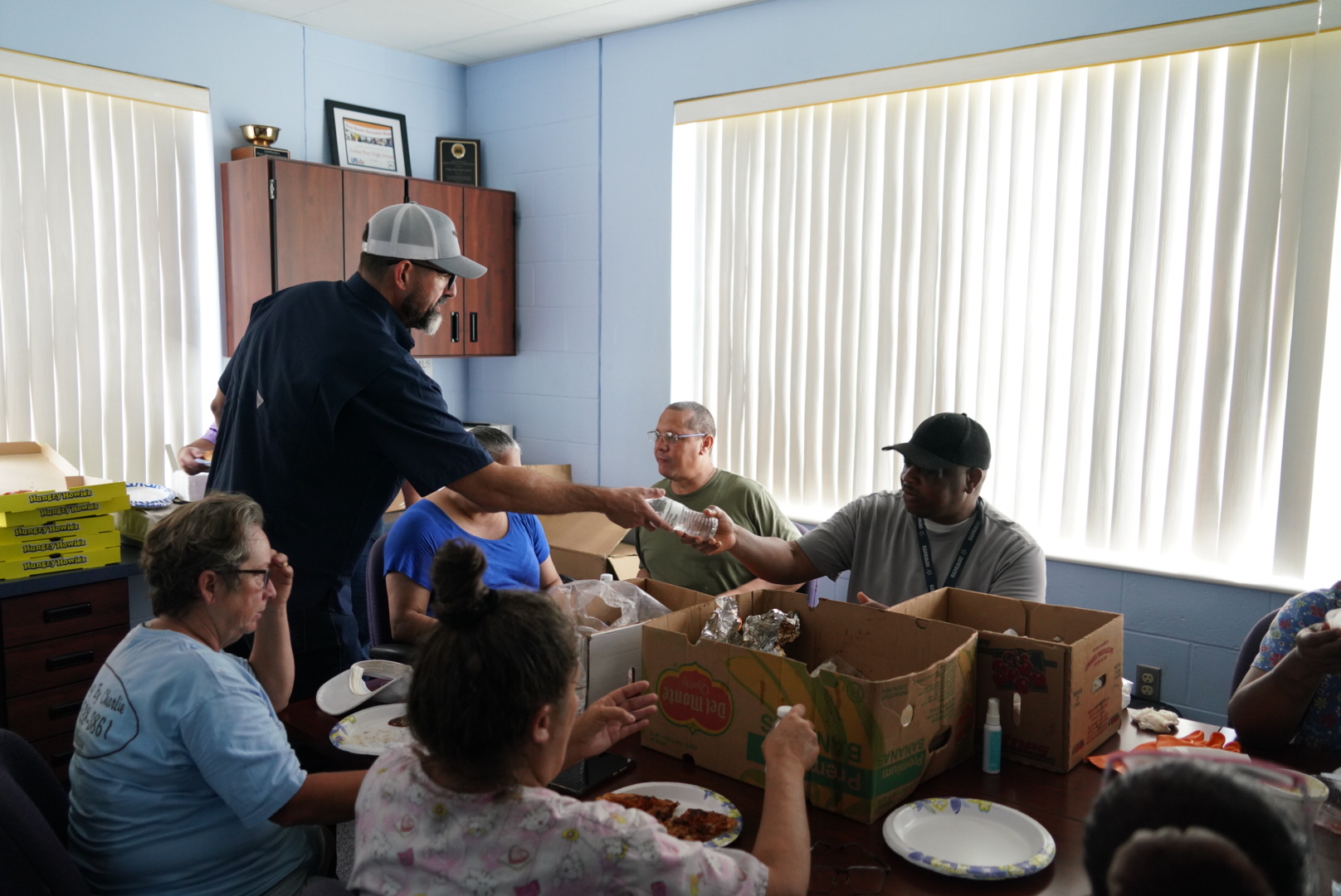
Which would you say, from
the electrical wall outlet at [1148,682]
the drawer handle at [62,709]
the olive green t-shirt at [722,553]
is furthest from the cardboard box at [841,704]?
the drawer handle at [62,709]

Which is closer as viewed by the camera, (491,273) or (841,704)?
(841,704)

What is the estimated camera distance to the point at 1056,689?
5.55ft

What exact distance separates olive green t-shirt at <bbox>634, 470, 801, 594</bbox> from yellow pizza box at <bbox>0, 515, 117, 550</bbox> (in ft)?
6.01

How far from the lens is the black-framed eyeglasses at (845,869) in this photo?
4.35ft

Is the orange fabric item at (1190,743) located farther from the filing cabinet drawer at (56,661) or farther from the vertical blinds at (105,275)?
the vertical blinds at (105,275)

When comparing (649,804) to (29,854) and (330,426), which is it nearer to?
(29,854)

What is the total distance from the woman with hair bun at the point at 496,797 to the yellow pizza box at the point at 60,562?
94.0 inches

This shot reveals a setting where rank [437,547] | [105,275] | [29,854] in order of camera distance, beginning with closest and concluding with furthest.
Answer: [29,854], [437,547], [105,275]

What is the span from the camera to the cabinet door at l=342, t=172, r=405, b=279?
421cm

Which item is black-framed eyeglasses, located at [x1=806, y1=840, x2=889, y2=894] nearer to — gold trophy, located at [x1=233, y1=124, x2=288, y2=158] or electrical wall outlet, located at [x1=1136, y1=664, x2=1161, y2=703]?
electrical wall outlet, located at [x1=1136, y1=664, x2=1161, y2=703]

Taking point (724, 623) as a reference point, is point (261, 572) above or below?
above

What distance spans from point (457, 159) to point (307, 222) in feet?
3.63

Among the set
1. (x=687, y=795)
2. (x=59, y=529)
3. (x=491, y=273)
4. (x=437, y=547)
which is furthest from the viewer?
(x=491, y=273)

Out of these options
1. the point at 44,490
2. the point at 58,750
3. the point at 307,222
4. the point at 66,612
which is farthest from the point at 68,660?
the point at 307,222
